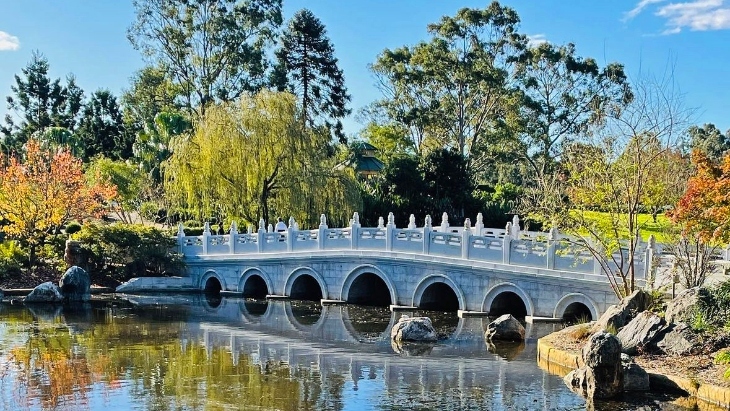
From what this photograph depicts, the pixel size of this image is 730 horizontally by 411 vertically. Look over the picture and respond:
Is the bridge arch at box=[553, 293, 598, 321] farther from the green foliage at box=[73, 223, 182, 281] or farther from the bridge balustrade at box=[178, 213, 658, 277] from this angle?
the green foliage at box=[73, 223, 182, 281]

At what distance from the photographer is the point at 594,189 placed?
1891 cm

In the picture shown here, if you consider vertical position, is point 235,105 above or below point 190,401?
above

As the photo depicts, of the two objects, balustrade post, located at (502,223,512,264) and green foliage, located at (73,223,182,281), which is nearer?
balustrade post, located at (502,223,512,264)

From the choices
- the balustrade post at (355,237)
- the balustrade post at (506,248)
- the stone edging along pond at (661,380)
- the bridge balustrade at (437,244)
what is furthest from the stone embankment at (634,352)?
the balustrade post at (355,237)

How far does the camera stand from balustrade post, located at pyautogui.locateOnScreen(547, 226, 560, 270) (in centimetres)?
2045

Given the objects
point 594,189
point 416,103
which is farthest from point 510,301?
point 416,103

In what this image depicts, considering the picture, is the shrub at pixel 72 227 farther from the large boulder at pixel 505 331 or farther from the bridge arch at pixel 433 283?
the large boulder at pixel 505 331

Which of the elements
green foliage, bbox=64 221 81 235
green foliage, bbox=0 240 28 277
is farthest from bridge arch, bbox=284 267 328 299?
green foliage, bbox=64 221 81 235

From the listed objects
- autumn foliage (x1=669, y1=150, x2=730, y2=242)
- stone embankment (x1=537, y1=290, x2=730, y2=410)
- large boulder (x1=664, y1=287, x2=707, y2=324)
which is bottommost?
stone embankment (x1=537, y1=290, x2=730, y2=410)

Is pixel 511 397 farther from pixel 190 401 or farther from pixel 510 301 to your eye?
pixel 510 301

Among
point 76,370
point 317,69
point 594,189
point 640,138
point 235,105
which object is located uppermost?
point 317,69

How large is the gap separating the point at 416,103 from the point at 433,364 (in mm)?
30323

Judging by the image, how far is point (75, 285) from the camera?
27.0m

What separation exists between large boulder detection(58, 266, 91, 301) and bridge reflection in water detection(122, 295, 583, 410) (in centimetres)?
426
